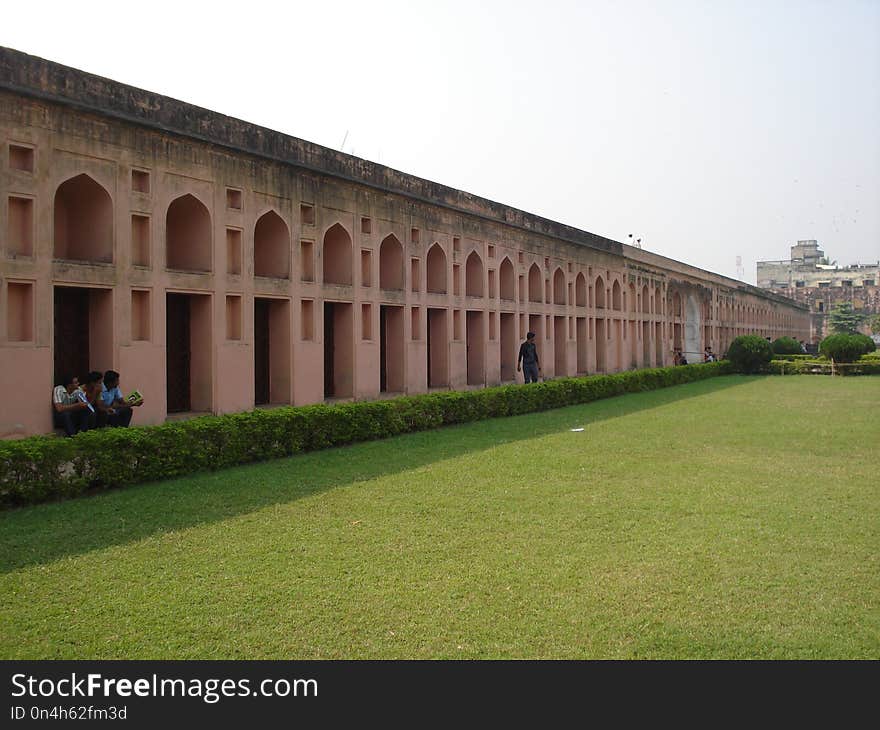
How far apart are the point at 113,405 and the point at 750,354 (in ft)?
79.8

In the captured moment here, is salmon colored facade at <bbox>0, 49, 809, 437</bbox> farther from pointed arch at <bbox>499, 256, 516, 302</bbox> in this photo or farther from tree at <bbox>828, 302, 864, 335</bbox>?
tree at <bbox>828, 302, 864, 335</bbox>

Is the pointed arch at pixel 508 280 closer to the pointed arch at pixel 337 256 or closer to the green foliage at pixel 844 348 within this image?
the pointed arch at pixel 337 256

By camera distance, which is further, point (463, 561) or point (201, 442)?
point (201, 442)

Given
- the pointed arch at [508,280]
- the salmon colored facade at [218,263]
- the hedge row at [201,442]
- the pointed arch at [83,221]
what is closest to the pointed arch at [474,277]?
the salmon colored facade at [218,263]

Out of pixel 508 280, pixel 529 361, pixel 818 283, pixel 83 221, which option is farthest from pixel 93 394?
pixel 818 283

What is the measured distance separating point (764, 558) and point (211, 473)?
502cm

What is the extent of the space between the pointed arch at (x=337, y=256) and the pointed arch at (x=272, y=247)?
120 centimetres

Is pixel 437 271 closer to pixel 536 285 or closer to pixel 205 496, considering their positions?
pixel 536 285

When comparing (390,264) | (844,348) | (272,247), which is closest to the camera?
(272,247)

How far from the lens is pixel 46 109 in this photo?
320 inches

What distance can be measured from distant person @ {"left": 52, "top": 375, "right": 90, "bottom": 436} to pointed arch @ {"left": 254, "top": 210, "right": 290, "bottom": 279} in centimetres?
341

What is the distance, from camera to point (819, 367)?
27.4 m
